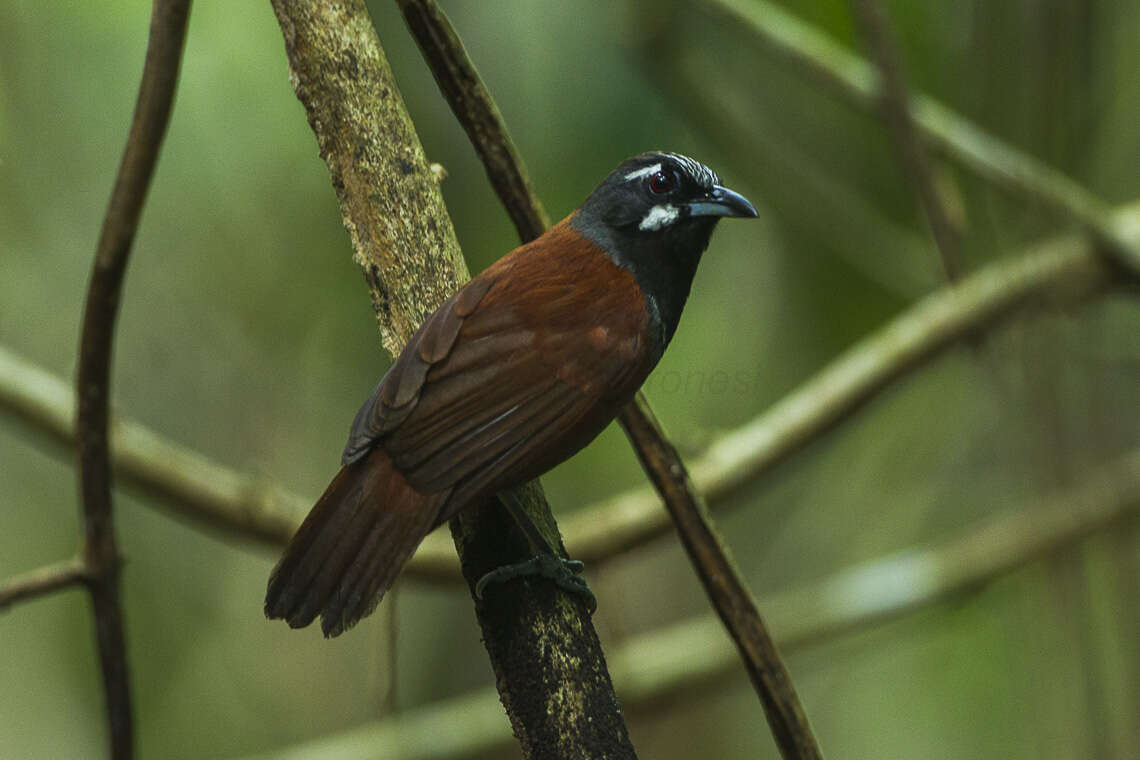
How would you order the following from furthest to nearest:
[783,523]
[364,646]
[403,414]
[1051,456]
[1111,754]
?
[783,523], [364,646], [403,414], [1051,456], [1111,754]

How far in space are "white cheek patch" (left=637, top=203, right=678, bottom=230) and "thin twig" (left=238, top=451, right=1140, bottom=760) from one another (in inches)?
76.7

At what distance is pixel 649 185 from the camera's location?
254 centimetres

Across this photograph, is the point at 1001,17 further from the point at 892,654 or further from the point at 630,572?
the point at 892,654

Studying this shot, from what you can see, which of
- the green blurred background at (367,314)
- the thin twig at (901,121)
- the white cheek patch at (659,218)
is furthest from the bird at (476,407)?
the green blurred background at (367,314)

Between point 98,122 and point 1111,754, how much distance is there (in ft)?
18.3

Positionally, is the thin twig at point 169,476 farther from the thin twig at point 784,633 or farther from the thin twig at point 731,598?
the thin twig at point 731,598

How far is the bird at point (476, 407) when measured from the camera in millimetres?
2012

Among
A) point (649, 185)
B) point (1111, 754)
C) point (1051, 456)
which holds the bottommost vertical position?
point (1111, 754)

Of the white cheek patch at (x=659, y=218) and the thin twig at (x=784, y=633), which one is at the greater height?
the white cheek patch at (x=659, y=218)

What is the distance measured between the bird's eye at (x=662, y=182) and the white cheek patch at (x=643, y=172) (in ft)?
0.05

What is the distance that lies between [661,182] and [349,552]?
1114mm

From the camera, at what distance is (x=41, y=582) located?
95.8 inches

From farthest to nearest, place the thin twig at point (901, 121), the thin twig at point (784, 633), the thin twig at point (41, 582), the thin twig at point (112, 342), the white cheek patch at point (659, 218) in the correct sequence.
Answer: the thin twig at point (784, 633) < the thin twig at point (901, 121) < the white cheek patch at point (659, 218) < the thin twig at point (41, 582) < the thin twig at point (112, 342)

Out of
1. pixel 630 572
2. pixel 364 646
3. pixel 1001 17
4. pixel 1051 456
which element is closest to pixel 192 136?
pixel 364 646
